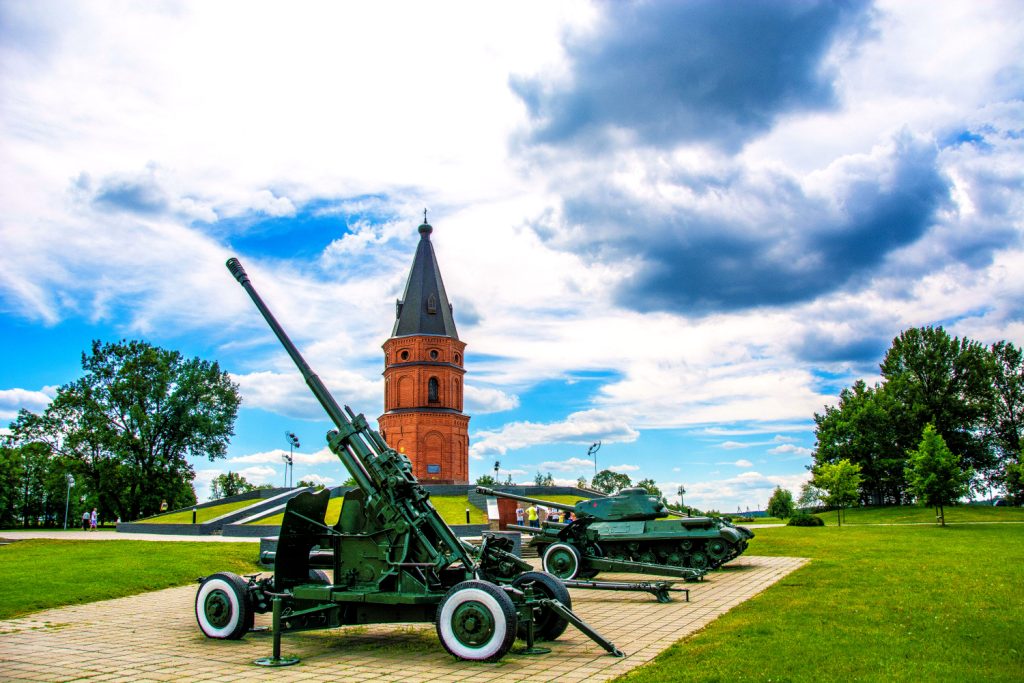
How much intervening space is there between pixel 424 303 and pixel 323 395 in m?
42.5

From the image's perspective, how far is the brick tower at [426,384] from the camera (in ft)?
163

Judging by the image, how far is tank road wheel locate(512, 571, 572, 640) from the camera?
855 cm

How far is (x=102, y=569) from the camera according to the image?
606 inches

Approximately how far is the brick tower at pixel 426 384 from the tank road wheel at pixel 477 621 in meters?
41.5

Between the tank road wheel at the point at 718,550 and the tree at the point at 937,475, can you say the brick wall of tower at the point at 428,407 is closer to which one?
the tree at the point at 937,475

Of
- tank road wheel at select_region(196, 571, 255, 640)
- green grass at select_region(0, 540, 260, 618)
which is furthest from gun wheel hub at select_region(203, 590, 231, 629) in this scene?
green grass at select_region(0, 540, 260, 618)

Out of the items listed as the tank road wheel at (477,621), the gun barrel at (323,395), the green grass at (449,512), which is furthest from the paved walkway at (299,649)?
the green grass at (449,512)

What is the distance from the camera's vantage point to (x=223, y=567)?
17.4 m

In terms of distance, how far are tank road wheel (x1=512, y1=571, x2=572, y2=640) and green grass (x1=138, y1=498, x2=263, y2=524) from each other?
97.5ft

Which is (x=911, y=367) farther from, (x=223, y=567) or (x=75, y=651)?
(x=75, y=651)

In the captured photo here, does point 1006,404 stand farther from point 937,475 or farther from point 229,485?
point 229,485

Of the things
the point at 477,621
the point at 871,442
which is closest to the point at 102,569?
the point at 477,621

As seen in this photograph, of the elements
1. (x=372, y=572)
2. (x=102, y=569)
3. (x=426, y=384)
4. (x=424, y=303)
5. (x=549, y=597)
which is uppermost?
(x=424, y=303)

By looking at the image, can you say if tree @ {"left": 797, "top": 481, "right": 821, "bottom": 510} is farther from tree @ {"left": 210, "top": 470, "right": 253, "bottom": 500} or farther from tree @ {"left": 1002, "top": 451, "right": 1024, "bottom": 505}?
tree @ {"left": 210, "top": 470, "right": 253, "bottom": 500}
